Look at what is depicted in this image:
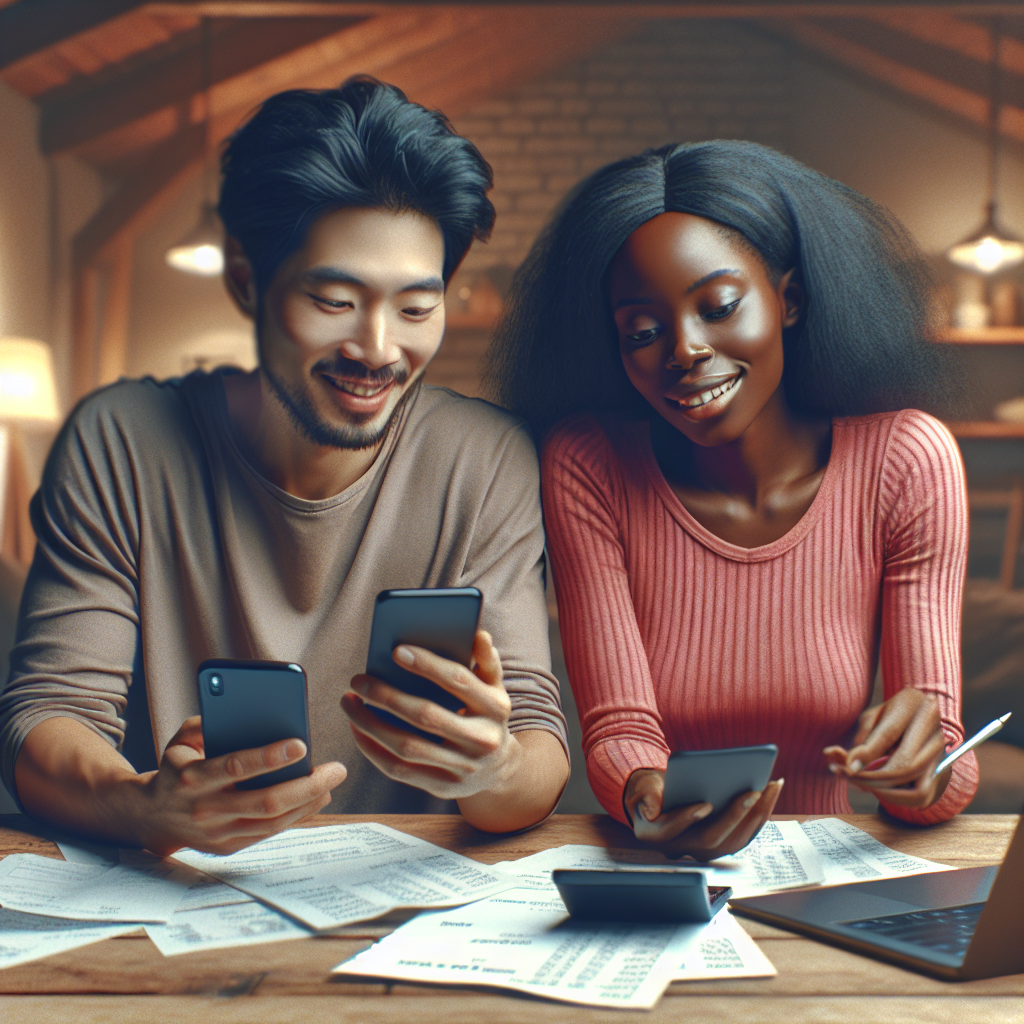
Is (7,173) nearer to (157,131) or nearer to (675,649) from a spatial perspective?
(157,131)

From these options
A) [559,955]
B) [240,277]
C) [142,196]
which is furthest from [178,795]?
[142,196]

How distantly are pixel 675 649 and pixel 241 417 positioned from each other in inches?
26.5

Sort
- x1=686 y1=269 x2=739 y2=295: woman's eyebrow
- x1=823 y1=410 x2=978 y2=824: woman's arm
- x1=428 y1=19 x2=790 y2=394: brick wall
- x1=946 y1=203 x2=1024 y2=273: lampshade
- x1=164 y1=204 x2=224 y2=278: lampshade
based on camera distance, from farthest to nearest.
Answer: x1=428 y1=19 x2=790 y2=394: brick wall
x1=946 y1=203 x2=1024 y2=273: lampshade
x1=164 y1=204 x2=224 y2=278: lampshade
x1=686 y1=269 x2=739 y2=295: woman's eyebrow
x1=823 y1=410 x2=978 y2=824: woman's arm

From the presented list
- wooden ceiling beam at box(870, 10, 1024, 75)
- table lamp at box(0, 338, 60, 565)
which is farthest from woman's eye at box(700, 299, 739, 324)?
wooden ceiling beam at box(870, 10, 1024, 75)

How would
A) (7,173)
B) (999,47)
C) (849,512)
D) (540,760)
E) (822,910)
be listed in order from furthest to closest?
(999,47)
(7,173)
(849,512)
(540,760)
(822,910)

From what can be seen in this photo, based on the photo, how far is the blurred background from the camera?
320 centimetres

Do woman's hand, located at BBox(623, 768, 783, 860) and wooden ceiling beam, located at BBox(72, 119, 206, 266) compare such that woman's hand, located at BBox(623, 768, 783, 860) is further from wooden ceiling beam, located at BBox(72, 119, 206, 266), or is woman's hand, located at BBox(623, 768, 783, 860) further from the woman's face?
wooden ceiling beam, located at BBox(72, 119, 206, 266)

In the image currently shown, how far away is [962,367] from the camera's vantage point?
1347 millimetres

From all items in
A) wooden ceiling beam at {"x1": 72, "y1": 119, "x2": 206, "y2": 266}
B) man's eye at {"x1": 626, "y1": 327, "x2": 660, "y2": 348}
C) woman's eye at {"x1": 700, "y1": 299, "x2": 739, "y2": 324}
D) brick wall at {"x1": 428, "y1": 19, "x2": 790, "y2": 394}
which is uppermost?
brick wall at {"x1": 428, "y1": 19, "x2": 790, "y2": 394}

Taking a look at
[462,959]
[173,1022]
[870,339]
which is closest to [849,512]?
[870,339]

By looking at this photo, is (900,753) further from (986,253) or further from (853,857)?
(986,253)

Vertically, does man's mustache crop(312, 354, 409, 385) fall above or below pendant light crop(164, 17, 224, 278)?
below

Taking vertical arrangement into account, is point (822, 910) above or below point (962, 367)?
below

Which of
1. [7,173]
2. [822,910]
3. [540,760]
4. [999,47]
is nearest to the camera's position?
[822,910]
